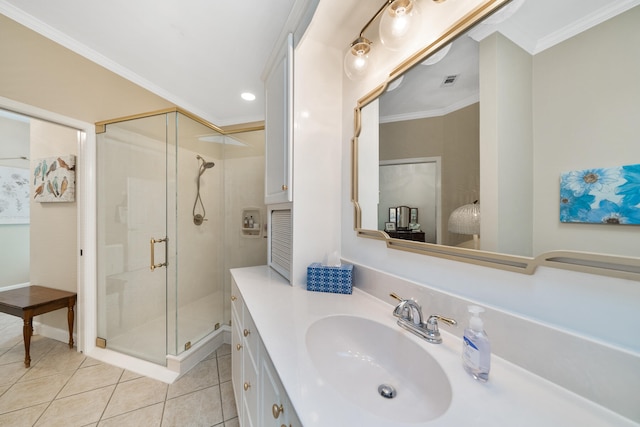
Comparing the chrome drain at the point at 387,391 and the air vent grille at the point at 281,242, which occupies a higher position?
the air vent grille at the point at 281,242

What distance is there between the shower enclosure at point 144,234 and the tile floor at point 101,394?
0.22 m

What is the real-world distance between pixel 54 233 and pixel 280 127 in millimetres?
2533

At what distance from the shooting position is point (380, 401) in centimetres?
63

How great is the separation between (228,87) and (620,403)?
9.12 ft

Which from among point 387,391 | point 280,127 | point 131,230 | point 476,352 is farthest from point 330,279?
point 131,230

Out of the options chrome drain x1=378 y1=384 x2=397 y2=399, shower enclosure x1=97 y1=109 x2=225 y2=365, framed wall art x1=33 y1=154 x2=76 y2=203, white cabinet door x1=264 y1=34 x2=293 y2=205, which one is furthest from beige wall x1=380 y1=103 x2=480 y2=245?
framed wall art x1=33 y1=154 x2=76 y2=203

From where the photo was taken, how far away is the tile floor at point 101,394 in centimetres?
130

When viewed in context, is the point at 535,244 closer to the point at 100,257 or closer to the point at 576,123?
the point at 576,123

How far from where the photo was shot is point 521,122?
57cm

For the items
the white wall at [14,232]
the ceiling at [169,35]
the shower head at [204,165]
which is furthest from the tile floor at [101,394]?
the ceiling at [169,35]

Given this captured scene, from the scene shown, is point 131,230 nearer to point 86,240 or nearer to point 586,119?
point 86,240

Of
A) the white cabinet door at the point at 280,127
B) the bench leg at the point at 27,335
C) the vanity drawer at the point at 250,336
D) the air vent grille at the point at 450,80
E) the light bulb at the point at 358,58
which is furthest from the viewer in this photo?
the bench leg at the point at 27,335

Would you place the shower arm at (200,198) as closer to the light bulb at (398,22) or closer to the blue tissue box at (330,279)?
the blue tissue box at (330,279)

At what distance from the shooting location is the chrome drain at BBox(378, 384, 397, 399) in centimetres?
64
